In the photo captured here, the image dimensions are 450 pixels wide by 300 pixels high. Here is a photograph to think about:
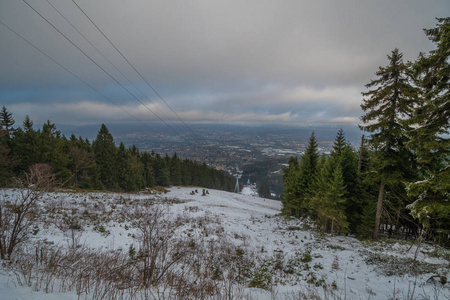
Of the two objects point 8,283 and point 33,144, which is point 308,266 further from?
point 33,144

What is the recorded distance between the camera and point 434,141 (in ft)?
23.2

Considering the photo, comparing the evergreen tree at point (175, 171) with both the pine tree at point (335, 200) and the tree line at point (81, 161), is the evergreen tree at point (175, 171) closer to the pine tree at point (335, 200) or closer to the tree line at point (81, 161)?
the tree line at point (81, 161)

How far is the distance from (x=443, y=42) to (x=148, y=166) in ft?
182

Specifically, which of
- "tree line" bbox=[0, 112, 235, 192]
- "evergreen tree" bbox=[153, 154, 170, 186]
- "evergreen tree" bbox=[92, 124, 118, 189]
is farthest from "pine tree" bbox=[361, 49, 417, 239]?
"evergreen tree" bbox=[153, 154, 170, 186]

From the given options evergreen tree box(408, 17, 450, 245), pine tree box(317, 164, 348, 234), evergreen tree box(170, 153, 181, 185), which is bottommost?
evergreen tree box(170, 153, 181, 185)

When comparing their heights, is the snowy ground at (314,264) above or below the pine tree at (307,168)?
below

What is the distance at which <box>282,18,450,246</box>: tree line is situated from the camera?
702 cm

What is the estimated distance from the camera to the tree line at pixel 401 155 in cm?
702

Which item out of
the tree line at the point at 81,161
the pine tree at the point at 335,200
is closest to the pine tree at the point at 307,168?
the pine tree at the point at 335,200

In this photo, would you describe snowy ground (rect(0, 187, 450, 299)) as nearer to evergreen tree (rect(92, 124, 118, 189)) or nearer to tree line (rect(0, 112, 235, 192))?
tree line (rect(0, 112, 235, 192))

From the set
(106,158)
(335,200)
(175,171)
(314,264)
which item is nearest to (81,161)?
(106,158)

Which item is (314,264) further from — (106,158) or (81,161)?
(106,158)

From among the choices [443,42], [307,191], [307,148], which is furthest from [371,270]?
[307,148]

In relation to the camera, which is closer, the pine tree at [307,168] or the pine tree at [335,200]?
the pine tree at [335,200]
